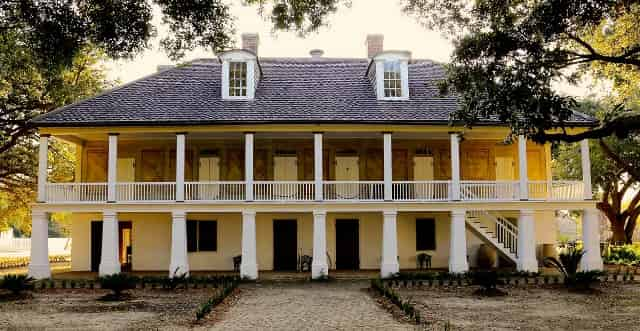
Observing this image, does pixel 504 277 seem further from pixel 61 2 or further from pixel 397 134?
pixel 61 2

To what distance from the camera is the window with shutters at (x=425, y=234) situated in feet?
85.8

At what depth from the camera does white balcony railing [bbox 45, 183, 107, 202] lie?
22.6 m

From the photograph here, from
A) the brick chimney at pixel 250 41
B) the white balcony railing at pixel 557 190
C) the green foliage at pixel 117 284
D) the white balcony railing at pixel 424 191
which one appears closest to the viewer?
the green foliage at pixel 117 284

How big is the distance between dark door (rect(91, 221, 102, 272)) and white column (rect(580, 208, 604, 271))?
61.7 ft

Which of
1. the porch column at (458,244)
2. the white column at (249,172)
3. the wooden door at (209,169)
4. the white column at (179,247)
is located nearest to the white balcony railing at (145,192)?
the white column at (179,247)

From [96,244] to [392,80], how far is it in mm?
13763

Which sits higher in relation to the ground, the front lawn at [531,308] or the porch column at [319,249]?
the porch column at [319,249]

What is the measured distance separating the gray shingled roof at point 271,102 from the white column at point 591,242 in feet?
11.3

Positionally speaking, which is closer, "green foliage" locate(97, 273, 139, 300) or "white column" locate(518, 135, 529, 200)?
"green foliage" locate(97, 273, 139, 300)

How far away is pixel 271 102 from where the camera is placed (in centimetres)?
2397

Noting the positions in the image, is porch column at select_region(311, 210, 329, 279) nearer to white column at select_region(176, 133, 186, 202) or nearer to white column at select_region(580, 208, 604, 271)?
white column at select_region(176, 133, 186, 202)

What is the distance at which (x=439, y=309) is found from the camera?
1537 centimetres

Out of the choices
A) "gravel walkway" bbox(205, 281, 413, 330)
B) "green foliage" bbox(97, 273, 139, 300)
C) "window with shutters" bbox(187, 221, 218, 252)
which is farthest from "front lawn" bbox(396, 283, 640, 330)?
"window with shutters" bbox(187, 221, 218, 252)

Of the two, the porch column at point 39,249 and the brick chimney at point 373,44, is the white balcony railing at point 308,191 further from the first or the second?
the brick chimney at point 373,44
